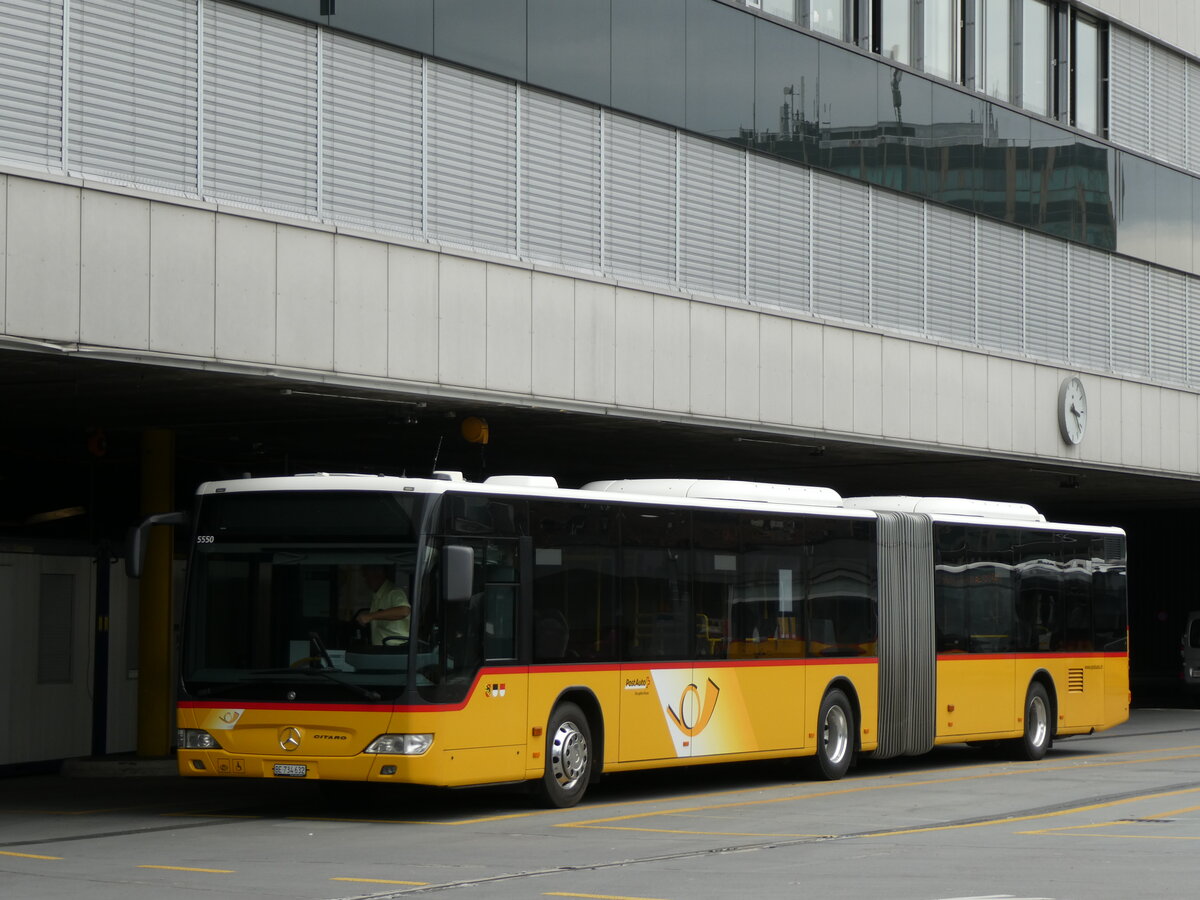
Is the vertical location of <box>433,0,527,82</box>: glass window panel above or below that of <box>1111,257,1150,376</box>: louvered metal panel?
above

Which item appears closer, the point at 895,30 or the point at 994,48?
the point at 895,30

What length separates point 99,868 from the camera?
40.5ft

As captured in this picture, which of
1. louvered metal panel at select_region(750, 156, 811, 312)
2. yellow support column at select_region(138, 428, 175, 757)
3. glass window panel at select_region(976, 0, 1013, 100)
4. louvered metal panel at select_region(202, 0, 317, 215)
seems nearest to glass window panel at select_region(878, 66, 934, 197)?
glass window panel at select_region(976, 0, 1013, 100)

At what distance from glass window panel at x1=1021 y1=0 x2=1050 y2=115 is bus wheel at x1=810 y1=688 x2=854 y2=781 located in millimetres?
13464

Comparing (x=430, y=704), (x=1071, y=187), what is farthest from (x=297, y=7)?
(x=1071, y=187)

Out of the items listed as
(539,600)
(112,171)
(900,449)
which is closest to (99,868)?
(539,600)

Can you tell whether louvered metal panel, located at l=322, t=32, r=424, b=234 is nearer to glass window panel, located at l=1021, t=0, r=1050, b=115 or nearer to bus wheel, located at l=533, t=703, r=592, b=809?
bus wheel, located at l=533, t=703, r=592, b=809

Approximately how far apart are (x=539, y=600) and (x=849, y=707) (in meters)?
5.43

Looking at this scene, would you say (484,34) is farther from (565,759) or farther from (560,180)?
(565,759)

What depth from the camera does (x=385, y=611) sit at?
14.8 metres

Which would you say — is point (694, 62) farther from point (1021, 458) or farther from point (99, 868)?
point (99, 868)

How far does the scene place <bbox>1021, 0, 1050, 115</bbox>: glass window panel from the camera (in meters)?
30.1

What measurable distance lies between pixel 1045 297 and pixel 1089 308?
1.40m

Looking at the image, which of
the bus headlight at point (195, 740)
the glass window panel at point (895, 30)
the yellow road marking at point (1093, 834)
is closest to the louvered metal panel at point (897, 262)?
the glass window panel at point (895, 30)
